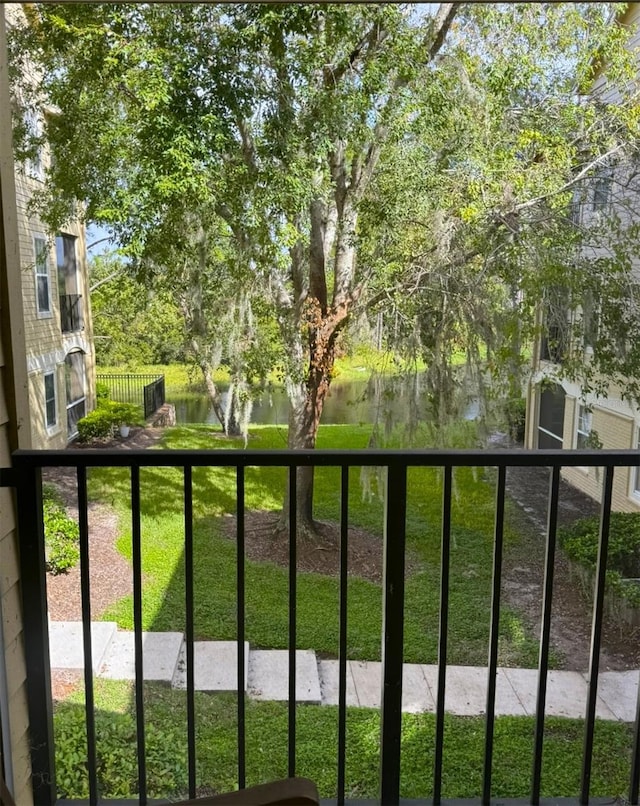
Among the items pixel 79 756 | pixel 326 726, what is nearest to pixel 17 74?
pixel 79 756

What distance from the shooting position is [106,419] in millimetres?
3156

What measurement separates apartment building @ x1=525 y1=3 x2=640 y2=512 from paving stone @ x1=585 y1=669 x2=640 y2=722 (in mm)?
824

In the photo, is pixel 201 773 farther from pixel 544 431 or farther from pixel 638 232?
pixel 638 232

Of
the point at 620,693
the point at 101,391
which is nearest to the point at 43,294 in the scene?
the point at 101,391

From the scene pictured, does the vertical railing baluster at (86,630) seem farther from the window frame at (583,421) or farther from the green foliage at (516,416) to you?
the window frame at (583,421)

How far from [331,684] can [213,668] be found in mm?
624

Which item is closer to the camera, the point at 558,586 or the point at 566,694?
the point at 566,694

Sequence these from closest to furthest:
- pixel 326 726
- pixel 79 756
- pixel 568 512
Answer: pixel 79 756 < pixel 326 726 < pixel 568 512

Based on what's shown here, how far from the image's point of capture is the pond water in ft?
10.9

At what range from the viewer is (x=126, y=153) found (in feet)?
9.29

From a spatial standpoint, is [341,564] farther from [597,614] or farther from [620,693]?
[620,693]

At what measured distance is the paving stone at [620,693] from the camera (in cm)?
311

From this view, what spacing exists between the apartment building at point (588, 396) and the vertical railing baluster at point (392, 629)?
208 cm

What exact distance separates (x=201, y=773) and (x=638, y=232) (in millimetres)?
3226
